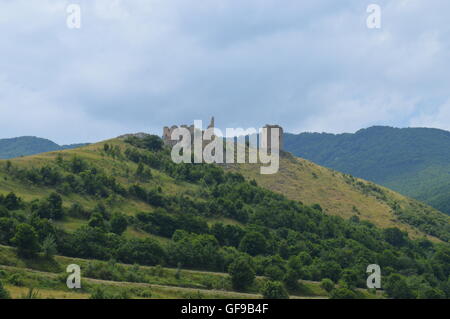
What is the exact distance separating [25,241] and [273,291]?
3505 centimetres

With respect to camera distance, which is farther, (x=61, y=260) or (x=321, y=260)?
(x=321, y=260)

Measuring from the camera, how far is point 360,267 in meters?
107

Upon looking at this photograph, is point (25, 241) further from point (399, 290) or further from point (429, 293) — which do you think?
point (429, 293)

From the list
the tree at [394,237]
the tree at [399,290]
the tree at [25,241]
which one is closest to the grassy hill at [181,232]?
the tree at [25,241]

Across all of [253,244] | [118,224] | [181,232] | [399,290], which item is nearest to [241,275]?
[181,232]

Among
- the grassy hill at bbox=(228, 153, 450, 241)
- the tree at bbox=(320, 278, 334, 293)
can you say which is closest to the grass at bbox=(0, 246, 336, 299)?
the tree at bbox=(320, 278, 334, 293)

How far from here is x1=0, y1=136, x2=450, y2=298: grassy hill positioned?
75562 millimetres

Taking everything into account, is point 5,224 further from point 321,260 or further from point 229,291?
point 321,260

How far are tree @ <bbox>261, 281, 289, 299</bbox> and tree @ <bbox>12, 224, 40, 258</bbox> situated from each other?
A: 32.5m

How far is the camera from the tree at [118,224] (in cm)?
9450

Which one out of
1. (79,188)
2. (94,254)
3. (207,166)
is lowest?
(94,254)

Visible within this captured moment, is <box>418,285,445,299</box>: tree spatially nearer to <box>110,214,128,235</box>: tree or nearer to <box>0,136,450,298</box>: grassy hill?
<box>0,136,450,298</box>: grassy hill
